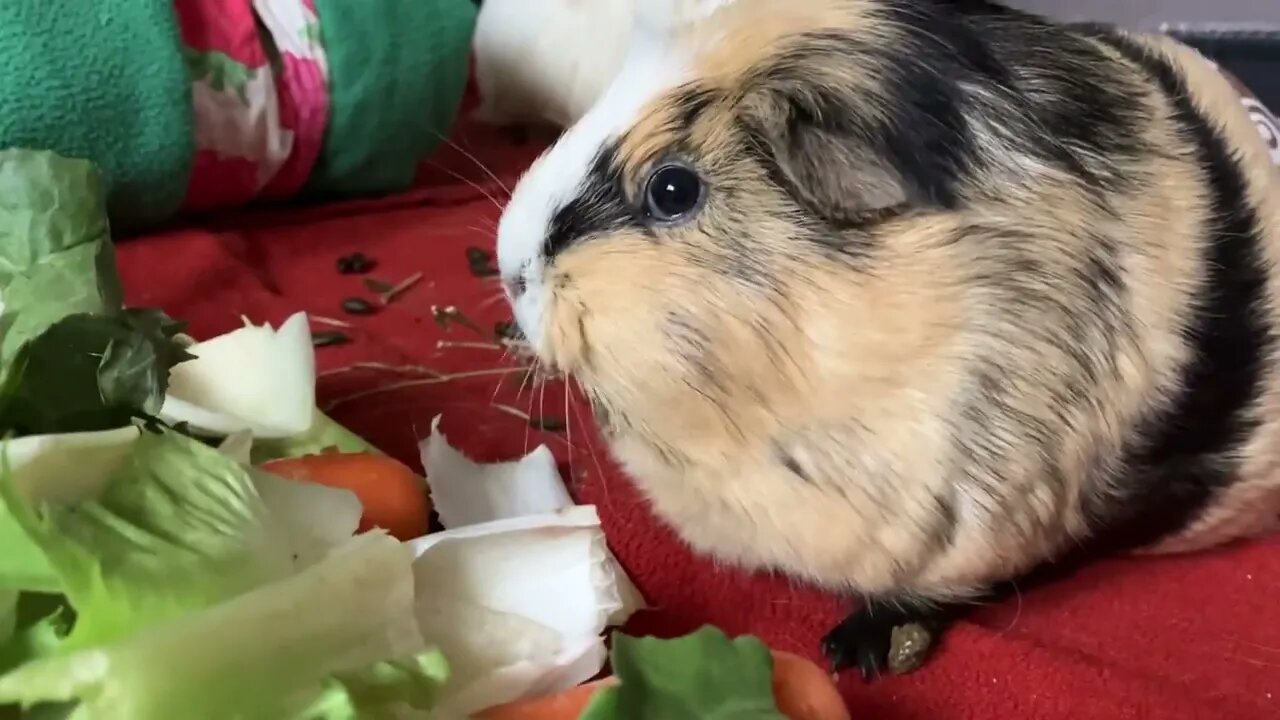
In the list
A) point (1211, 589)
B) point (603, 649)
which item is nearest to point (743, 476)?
point (603, 649)

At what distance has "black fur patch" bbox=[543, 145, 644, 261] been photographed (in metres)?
0.77

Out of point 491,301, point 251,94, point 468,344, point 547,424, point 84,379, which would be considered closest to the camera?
point 84,379

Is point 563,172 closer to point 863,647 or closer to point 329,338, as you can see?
point 863,647

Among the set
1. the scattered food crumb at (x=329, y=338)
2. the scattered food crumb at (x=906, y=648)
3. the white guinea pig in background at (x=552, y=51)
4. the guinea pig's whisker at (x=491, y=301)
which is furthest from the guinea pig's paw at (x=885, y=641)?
the white guinea pig in background at (x=552, y=51)

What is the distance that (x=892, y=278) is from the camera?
751mm

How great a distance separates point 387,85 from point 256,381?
2.16 feet

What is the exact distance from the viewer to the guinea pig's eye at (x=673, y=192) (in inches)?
29.9

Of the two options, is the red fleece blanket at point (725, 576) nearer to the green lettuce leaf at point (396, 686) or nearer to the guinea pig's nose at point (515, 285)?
the guinea pig's nose at point (515, 285)

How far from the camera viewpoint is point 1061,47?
836 millimetres

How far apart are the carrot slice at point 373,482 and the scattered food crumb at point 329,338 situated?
1.23ft

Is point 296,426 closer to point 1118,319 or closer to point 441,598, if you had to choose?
point 441,598

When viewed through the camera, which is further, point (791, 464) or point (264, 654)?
point (791, 464)

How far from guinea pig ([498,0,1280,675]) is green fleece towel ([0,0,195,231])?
698 mm

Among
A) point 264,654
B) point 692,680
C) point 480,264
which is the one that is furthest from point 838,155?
point 480,264
